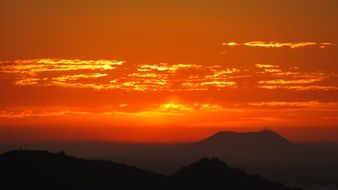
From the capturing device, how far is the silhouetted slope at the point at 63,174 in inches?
2709

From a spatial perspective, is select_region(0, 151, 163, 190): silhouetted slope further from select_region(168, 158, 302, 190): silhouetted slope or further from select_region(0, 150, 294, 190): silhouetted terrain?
select_region(168, 158, 302, 190): silhouetted slope

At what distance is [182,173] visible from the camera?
240 feet

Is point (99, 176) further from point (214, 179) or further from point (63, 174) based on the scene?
point (214, 179)

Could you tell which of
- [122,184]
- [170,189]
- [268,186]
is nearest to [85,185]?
[122,184]

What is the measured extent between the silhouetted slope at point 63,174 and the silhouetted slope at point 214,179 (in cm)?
260

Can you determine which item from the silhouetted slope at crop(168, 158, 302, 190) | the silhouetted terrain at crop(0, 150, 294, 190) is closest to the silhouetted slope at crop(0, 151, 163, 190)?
the silhouetted terrain at crop(0, 150, 294, 190)

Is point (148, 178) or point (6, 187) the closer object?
point (6, 187)

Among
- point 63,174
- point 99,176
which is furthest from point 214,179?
point 63,174

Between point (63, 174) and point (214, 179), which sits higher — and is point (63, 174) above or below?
above

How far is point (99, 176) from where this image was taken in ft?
234

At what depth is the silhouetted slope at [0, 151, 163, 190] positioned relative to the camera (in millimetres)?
68812

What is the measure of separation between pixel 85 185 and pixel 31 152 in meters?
10.5

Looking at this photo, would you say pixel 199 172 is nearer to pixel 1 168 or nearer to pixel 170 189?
pixel 170 189

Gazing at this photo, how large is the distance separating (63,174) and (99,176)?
3.66 meters
